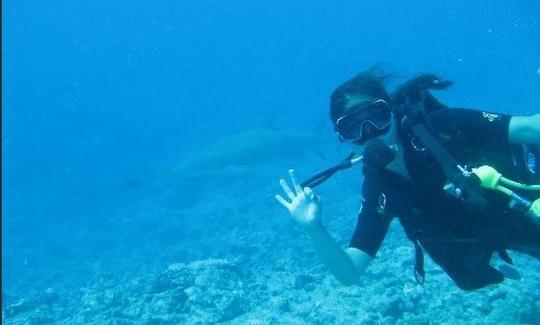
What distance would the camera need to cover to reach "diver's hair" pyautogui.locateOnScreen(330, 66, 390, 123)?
367 cm

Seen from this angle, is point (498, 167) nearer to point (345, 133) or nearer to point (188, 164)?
point (345, 133)

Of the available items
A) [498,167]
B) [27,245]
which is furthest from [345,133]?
[27,245]

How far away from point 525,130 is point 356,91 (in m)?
1.23

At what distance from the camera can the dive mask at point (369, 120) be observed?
3.49 m

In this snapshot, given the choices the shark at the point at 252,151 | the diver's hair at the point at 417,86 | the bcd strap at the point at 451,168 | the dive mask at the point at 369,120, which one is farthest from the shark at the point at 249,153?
the bcd strap at the point at 451,168

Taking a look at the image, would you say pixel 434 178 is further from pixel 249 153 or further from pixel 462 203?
pixel 249 153

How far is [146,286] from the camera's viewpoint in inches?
468

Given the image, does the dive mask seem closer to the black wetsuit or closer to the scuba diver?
the scuba diver

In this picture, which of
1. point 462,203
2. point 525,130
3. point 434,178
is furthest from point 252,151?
point 525,130

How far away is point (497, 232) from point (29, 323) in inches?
401

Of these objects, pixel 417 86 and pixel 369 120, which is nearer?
pixel 369 120

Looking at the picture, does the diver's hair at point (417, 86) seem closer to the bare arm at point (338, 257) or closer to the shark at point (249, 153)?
the bare arm at point (338, 257)

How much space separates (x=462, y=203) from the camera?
3.32 meters

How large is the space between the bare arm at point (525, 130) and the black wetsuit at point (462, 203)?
4 cm
